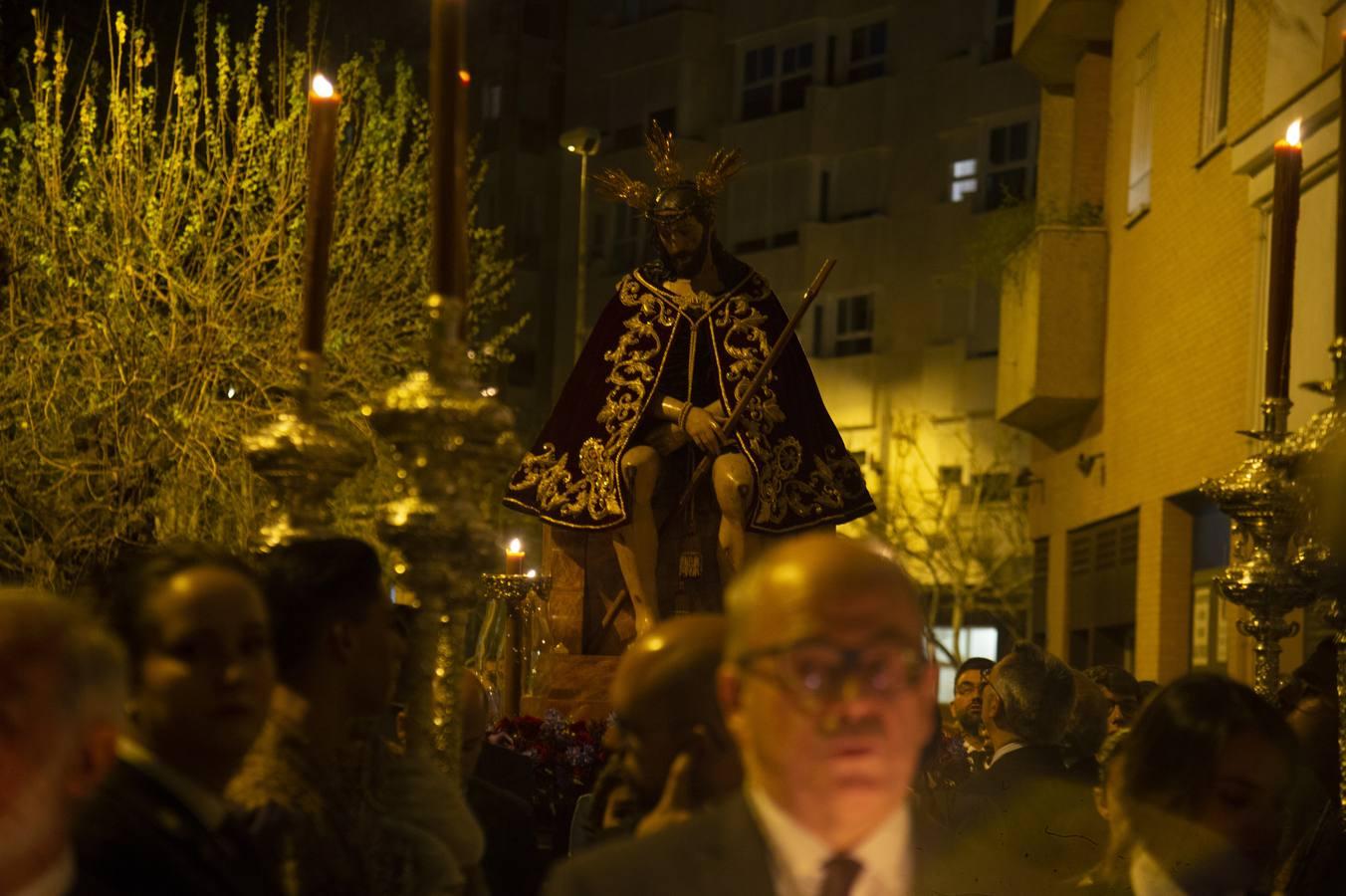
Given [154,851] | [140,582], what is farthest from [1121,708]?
[154,851]

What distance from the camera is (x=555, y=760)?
23.0ft

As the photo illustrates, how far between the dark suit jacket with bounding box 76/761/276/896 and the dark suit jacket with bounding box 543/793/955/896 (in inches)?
23.1

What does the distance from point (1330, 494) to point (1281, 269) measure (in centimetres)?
103

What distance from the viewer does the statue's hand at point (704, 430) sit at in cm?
822

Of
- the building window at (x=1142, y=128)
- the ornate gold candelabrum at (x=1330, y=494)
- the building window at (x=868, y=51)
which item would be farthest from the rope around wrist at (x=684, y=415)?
the building window at (x=868, y=51)

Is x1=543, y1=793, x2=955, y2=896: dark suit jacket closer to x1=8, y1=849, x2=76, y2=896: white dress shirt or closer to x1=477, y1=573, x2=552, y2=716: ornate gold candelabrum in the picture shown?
x1=8, y1=849, x2=76, y2=896: white dress shirt

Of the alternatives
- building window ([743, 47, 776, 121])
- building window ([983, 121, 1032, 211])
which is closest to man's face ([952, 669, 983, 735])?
building window ([983, 121, 1032, 211])

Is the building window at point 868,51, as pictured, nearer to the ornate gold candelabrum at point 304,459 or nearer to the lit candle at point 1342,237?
the lit candle at point 1342,237

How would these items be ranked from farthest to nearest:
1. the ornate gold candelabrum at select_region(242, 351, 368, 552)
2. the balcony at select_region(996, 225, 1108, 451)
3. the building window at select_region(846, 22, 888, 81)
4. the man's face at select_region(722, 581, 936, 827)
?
1. the building window at select_region(846, 22, 888, 81)
2. the balcony at select_region(996, 225, 1108, 451)
3. the ornate gold candelabrum at select_region(242, 351, 368, 552)
4. the man's face at select_region(722, 581, 936, 827)

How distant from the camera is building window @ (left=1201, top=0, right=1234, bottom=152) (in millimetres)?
17375

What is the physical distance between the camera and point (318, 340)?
394cm

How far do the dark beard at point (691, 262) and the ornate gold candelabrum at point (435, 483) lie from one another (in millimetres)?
5151

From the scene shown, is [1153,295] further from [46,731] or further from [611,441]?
[46,731]

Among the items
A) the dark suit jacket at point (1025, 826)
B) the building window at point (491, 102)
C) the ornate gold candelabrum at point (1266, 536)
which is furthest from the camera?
the building window at point (491, 102)
